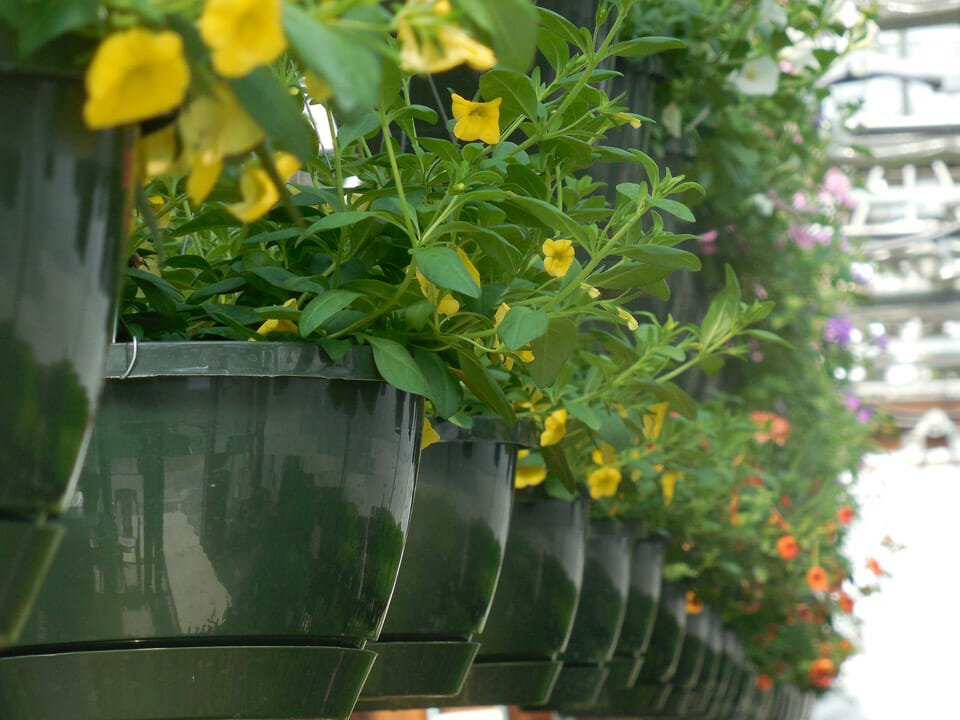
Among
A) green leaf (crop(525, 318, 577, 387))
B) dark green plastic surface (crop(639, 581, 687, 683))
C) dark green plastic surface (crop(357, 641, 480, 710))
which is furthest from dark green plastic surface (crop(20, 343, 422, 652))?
dark green plastic surface (crop(639, 581, 687, 683))

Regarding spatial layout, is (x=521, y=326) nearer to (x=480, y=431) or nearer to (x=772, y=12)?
(x=480, y=431)

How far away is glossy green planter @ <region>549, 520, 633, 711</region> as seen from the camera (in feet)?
3.95

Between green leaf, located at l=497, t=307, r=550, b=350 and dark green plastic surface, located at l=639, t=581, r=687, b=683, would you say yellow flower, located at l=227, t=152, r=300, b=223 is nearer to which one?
green leaf, located at l=497, t=307, r=550, b=350

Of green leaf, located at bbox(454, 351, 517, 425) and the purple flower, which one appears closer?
green leaf, located at bbox(454, 351, 517, 425)

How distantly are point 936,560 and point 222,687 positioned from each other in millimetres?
10976

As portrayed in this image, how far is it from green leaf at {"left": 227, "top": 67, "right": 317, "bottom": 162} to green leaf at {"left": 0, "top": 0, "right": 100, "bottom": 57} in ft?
0.13

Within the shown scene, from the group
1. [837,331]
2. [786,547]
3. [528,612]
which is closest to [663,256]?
[528,612]

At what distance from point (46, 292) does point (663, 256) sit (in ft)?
1.18

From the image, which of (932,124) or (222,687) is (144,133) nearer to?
(222,687)

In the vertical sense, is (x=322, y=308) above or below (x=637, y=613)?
above

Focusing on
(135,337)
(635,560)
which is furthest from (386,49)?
(635,560)

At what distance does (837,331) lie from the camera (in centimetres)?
282

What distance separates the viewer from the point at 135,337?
54 centimetres

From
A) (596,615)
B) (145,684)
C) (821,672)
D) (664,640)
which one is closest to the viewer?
→ (145,684)
